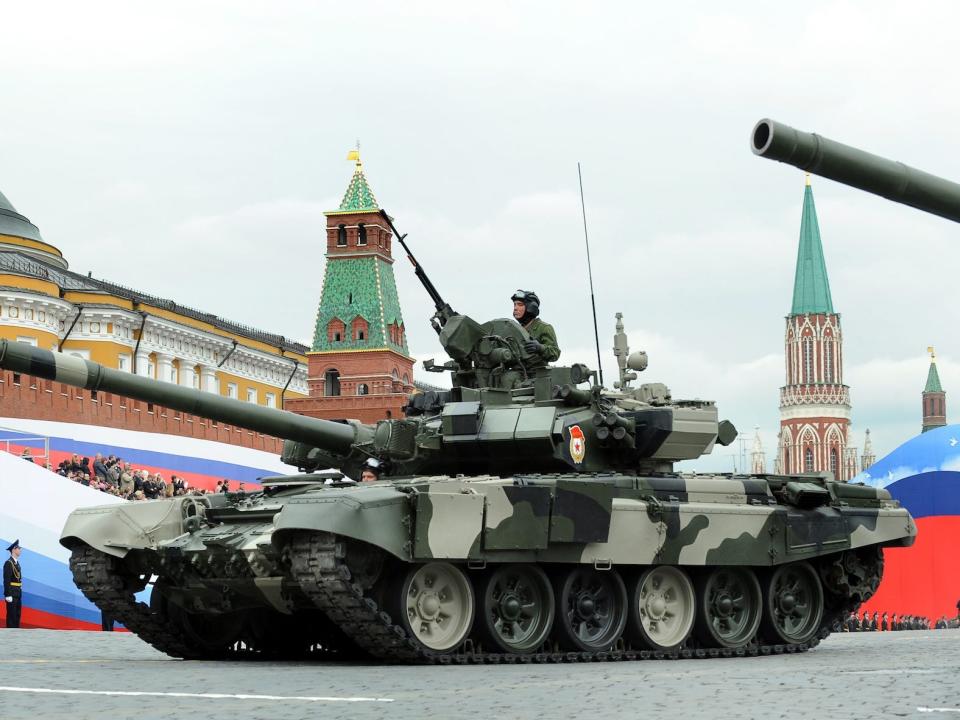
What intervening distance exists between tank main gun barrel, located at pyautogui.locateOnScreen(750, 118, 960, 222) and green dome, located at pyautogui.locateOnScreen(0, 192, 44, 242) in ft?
184

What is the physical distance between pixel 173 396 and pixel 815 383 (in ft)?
597

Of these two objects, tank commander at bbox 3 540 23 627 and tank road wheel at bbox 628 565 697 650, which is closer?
tank road wheel at bbox 628 565 697 650

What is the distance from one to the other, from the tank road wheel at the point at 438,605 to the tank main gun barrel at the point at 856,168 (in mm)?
8064

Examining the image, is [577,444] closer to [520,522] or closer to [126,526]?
[520,522]

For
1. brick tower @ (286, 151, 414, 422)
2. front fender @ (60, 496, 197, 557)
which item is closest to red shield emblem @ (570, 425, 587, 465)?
front fender @ (60, 496, 197, 557)

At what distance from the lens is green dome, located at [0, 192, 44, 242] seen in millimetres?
61812

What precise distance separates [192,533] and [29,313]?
141 feet

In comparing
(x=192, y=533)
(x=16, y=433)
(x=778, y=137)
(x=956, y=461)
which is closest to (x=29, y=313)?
(x=16, y=433)

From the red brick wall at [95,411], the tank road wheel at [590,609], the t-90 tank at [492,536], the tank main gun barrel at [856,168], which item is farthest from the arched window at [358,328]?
the tank main gun barrel at [856,168]

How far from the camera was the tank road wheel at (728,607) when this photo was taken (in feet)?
58.3

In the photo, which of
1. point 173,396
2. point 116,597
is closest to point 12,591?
point 116,597

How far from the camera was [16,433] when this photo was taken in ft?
111

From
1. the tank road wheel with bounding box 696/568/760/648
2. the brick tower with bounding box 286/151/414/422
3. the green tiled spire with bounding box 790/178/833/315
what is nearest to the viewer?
the tank road wheel with bounding box 696/568/760/648

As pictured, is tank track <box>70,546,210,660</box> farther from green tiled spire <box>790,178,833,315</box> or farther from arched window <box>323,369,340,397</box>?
green tiled spire <box>790,178,833,315</box>
